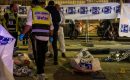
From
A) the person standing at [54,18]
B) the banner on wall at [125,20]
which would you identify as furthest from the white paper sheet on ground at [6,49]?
the banner on wall at [125,20]

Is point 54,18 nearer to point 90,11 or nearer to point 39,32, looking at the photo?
point 39,32

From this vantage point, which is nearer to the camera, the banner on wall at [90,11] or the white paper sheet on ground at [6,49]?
the white paper sheet on ground at [6,49]

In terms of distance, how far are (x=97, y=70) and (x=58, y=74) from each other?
1066 millimetres

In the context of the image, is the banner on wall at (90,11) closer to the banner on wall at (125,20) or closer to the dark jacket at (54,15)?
the banner on wall at (125,20)

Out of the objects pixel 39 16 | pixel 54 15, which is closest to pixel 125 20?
pixel 54 15

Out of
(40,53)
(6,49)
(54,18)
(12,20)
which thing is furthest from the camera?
(12,20)

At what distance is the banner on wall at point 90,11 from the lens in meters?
16.9

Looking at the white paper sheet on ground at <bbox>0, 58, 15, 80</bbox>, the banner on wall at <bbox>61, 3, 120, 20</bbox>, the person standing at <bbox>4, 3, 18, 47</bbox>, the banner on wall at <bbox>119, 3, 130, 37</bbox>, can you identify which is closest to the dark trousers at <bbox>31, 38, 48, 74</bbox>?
the person standing at <bbox>4, 3, 18, 47</bbox>

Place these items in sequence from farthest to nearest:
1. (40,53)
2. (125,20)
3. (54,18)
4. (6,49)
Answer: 1. (125,20)
2. (54,18)
3. (40,53)
4. (6,49)

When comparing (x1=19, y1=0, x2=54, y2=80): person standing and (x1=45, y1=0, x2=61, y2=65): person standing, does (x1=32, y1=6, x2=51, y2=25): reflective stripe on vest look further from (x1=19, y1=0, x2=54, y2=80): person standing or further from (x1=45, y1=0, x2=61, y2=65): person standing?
(x1=45, y1=0, x2=61, y2=65): person standing

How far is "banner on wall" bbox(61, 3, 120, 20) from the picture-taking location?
1691cm

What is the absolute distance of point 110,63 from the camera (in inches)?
516

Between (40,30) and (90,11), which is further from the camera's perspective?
(90,11)

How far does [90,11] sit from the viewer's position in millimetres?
17234
